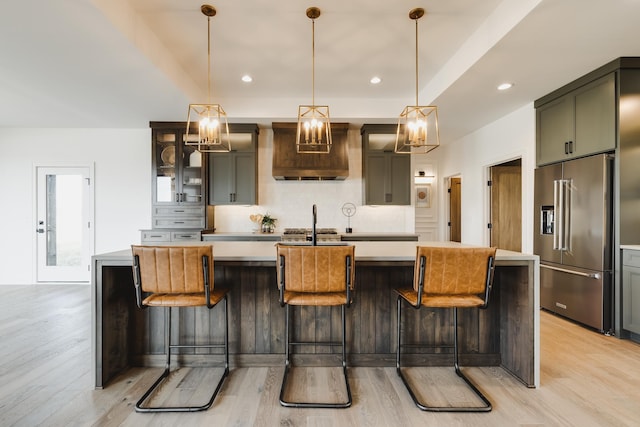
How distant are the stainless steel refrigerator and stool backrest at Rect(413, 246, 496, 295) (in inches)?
82.2

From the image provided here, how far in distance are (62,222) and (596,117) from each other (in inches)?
298

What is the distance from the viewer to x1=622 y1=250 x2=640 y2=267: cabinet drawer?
2803mm

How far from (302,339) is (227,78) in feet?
10.6

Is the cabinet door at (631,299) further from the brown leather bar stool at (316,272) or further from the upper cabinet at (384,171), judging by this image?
the brown leather bar stool at (316,272)

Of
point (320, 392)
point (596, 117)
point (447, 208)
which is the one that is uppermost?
point (596, 117)

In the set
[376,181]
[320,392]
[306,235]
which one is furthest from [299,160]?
[320,392]

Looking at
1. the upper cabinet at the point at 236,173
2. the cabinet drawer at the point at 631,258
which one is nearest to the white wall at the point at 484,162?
the cabinet drawer at the point at 631,258

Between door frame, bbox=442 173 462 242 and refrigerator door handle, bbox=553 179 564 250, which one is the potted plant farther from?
door frame, bbox=442 173 462 242

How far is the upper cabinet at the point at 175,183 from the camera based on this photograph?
15.7ft

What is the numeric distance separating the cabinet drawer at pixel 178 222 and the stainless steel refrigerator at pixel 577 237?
4.67 m

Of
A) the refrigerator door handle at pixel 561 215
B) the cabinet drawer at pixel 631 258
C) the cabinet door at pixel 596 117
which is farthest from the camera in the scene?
the refrigerator door handle at pixel 561 215

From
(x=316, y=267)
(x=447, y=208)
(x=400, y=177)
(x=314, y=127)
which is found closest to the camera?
(x=316, y=267)

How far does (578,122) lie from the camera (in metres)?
3.30

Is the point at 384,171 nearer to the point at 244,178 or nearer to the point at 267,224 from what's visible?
the point at 267,224
